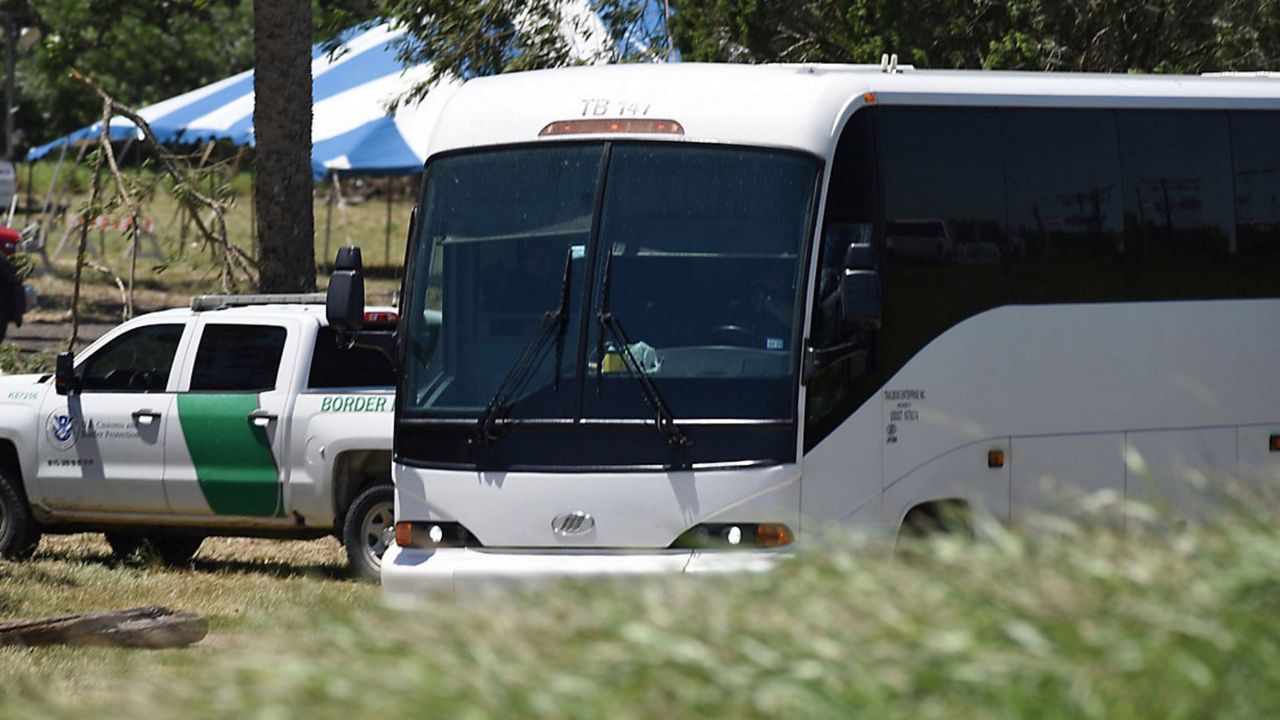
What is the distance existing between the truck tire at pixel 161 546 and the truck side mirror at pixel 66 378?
1229mm

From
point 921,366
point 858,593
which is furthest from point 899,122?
point 858,593

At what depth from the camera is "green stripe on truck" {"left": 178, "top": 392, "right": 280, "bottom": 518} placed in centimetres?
1253

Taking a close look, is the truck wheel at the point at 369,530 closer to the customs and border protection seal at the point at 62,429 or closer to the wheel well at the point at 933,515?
the customs and border protection seal at the point at 62,429

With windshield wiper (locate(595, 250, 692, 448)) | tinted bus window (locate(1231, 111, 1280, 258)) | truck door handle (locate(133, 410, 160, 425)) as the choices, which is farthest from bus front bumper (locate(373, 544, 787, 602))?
tinted bus window (locate(1231, 111, 1280, 258))

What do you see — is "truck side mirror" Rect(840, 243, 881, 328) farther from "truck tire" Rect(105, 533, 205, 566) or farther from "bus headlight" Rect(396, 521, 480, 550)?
"truck tire" Rect(105, 533, 205, 566)

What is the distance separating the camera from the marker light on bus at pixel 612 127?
30.9 feet

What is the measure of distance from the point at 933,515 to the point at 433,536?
99.4 inches

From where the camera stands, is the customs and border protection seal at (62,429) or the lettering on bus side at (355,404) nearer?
the lettering on bus side at (355,404)

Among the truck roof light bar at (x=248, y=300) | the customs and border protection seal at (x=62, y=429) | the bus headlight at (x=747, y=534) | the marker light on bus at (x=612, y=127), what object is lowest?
the bus headlight at (x=747, y=534)

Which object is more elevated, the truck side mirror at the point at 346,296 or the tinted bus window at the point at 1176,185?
the tinted bus window at the point at 1176,185

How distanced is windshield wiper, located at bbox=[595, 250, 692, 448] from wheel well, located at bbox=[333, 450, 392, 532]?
3657mm

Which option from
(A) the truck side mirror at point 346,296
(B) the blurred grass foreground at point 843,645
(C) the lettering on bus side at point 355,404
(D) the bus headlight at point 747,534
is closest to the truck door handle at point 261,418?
(C) the lettering on bus side at point 355,404

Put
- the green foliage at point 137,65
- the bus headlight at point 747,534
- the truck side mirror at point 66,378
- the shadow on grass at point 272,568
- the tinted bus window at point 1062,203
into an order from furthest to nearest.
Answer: the green foliage at point 137,65, the shadow on grass at point 272,568, the truck side mirror at point 66,378, the tinted bus window at point 1062,203, the bus headlight at point 747,534

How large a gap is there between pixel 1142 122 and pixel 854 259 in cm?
285
